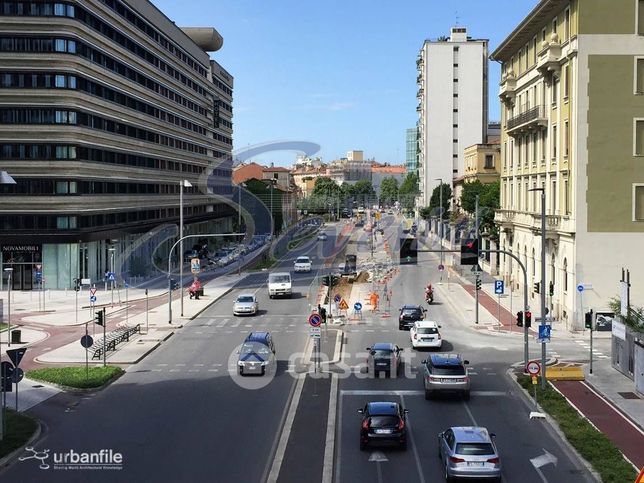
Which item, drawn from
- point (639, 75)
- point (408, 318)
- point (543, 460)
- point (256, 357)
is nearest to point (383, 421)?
point (543, 460)

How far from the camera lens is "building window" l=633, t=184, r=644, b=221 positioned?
47875 millimetres

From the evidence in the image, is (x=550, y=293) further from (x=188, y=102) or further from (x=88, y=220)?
(x=188, y=102)

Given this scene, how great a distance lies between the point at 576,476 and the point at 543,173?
3927 centimetres

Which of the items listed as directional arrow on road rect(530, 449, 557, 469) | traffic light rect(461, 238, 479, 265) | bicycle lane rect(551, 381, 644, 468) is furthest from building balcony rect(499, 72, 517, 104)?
directional arrow on road rect(530, 449, 557, 469)

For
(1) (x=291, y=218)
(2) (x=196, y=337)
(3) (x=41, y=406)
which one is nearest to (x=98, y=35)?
(2) (x=196, y=337)

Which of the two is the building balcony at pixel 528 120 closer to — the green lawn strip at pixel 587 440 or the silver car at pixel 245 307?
the silver car at pixel 245 307


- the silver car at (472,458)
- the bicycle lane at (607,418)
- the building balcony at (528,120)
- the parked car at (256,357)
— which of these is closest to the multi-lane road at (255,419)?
the parked car at (256,357)

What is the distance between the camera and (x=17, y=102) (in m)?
68.0

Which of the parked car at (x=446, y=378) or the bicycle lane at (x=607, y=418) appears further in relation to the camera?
the parked car at (x=446, y=378)

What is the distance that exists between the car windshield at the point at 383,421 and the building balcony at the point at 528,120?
3793cm

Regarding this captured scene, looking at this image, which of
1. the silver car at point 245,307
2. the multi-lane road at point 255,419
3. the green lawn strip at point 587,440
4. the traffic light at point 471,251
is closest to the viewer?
the green lawn strip at point 587,440

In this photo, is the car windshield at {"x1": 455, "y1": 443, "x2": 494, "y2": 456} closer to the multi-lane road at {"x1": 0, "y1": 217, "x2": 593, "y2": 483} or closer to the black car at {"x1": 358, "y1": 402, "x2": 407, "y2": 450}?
the multi-lane road at {"x1": 0, "y1": 217, "x2": 593, "y2": 483}

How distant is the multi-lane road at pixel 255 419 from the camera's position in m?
21.5

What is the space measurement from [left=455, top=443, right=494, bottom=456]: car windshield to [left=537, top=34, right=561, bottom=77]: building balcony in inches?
1472
